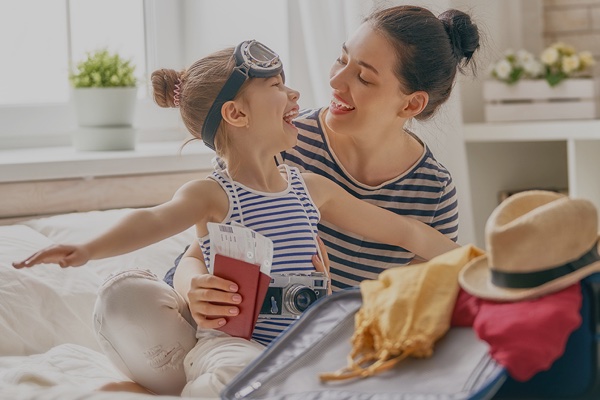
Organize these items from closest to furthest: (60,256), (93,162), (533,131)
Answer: (60,256) → (93,162) → (533,131)

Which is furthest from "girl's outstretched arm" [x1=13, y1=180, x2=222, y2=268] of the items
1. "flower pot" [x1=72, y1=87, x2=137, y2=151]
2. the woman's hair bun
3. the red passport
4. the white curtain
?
"flower pot" [x1=72, y1=87, x2=137, y2=151]

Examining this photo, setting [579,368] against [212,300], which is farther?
[212,300]

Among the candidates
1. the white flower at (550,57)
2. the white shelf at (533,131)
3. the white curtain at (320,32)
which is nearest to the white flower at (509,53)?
the white flower at (550,57)

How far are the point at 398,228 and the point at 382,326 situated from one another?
2.45ft

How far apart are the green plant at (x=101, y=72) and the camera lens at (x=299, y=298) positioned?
1459 mm

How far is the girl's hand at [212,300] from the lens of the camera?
1510 mm

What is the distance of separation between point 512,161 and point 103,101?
54.4 inches

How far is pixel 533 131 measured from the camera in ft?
9.89

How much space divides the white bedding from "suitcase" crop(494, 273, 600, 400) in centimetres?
67

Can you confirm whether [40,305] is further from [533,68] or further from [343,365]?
[533,68]

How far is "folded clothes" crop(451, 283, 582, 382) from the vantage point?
1.04 metres

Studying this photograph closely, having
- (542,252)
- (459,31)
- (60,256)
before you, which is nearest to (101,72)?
(459,31)

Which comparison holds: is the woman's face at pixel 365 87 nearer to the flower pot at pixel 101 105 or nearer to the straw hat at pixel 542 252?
the straw hat at pixel 542 252

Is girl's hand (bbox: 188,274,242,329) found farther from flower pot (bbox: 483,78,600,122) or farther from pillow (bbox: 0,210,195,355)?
flower pot (bbox: 483,78,600,122)
